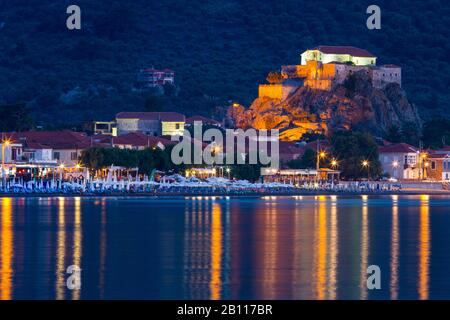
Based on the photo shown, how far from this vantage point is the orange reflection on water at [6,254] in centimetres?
4191

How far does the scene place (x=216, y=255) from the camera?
175 feet

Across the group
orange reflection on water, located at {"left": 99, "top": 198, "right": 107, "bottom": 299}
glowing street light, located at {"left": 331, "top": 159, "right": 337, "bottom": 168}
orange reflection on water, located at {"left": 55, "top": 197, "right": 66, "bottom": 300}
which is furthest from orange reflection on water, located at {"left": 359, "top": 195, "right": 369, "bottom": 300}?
glowing street light, located at {"left": 331, "top": 159, "right": 337, "bottom": 168}

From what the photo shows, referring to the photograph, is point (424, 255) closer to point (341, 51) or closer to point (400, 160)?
point (400, 160)

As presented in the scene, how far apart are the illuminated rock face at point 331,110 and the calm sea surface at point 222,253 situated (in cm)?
6429

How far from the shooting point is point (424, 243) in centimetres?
6000

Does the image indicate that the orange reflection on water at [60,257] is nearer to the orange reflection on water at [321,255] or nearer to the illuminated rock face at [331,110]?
the orange reflection on water at [321,255]

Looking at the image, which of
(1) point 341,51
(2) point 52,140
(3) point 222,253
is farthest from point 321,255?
(1) point 341,51

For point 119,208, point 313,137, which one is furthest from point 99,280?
point 313,137

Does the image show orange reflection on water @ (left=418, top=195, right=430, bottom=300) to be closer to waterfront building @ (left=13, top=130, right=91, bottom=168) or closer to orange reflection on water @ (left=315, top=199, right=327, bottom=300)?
orange reflection on water @ (left=315, top=199, right=327, bottom=300)

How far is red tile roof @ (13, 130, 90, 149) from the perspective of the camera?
421 feet

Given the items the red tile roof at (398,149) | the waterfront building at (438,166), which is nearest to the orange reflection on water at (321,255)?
the red tile roof at (398,149)
